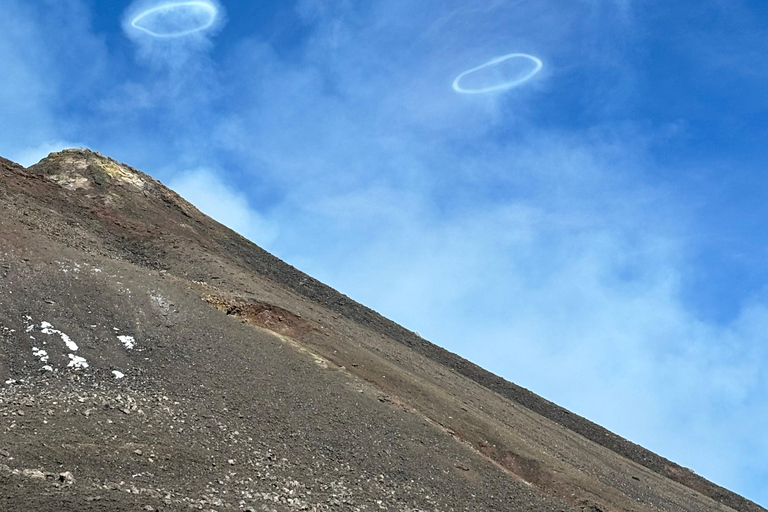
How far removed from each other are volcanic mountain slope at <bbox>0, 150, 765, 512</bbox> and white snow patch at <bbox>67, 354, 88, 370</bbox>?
5cm

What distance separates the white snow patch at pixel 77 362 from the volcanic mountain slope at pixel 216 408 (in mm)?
55

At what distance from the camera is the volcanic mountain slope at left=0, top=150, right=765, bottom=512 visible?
1428 cm

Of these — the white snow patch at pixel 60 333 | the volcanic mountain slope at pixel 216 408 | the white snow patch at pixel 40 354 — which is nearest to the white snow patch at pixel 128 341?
the volcanic mountain slope at pixel 216 408

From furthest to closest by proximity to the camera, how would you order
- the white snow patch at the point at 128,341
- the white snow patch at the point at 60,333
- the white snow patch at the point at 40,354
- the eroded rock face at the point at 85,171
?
the eroded rock face at the point at 85,171 → the white snow patch at the point at 128,341 → the white snow patch at the point at 60,333 → the white snow patch at the point at 40,354

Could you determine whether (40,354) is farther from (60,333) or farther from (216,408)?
(216,408)

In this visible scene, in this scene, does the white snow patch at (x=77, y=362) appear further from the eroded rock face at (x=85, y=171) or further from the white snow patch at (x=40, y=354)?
the eroded rock face at (x=85, y=171)

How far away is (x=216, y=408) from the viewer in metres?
18.0

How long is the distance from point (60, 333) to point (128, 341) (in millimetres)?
1863

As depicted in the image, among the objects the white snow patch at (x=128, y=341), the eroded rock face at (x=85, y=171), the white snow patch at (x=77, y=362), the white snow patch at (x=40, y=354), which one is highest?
the eroded rock face at (x=85, y=171)

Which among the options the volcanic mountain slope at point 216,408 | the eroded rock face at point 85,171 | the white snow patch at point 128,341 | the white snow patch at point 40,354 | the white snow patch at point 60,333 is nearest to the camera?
the volcanic mountain slope at point 216,408

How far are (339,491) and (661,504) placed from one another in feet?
58.0

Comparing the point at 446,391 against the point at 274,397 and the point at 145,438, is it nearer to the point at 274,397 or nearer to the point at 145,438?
the point at 274,397

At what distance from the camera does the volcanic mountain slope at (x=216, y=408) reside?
1428 cm

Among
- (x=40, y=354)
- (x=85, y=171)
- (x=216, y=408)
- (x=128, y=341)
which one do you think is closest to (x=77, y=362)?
(x=40, y=354)
